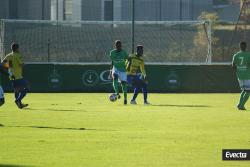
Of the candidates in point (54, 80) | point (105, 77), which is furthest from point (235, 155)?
point (54, 80)

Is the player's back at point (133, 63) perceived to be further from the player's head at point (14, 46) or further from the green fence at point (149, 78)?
the green fence at point (149, 78)

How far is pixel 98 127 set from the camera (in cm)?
1795

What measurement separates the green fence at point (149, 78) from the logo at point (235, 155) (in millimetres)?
24998

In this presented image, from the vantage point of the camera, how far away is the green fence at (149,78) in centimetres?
3816

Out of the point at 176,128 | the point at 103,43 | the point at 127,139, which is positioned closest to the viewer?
the point at 127,139

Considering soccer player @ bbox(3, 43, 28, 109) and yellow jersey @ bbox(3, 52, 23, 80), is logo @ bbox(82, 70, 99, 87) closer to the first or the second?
soccer player @ bbox(3, 43, 28, 109)

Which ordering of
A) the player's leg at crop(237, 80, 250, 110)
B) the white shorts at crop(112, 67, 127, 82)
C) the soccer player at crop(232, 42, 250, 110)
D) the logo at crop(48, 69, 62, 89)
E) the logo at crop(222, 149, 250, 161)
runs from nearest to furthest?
the logo at crop(222, 149, 250, 161)
the player's leg at crop(237, 80, 250, 110)
the soccer player at crop(232, 42, 250, 110)
the white shorts at crop(112, 67, 127, 82)
the logo at crop(48, 69, 62, 89)

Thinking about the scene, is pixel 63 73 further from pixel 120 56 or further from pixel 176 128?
pixel 176 128

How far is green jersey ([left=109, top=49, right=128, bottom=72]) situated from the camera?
2783 cm

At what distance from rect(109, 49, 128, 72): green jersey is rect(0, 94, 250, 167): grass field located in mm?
3446

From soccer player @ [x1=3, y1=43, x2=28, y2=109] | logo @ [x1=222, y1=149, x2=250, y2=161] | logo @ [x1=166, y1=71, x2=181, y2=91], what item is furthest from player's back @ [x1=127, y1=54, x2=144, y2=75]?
logo @ [x1=222, y1=149, x2=250, y2=161]

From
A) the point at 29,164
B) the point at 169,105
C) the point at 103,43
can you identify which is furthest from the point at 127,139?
the point at 103,43

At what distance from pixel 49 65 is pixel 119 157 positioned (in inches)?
1010

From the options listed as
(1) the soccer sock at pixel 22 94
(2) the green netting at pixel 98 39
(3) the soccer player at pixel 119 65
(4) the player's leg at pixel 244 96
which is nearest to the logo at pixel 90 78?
(2) the green netting at pixel 98 39
